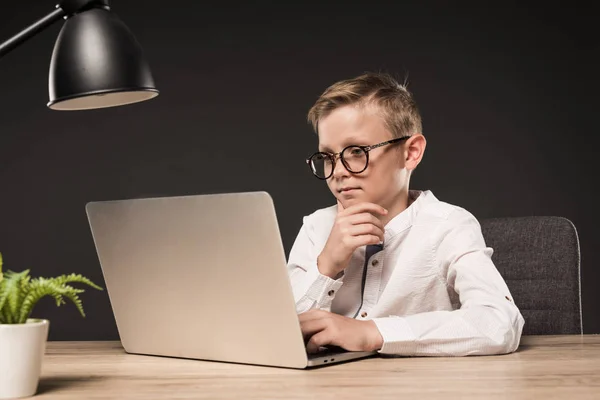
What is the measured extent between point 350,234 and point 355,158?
244 millimetres

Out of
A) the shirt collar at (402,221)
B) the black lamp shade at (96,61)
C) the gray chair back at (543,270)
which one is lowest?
the gray chair back at (543,270)

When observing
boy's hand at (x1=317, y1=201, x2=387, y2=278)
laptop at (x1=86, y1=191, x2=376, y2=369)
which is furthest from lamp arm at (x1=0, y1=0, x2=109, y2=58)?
boy's hand at (x1=317, y1=201, x2=387, y2=278)

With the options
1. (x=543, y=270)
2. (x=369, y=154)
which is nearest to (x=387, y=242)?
(x=369, y=154)

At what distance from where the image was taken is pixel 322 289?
5.36 ft

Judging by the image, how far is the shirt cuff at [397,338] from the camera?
1338 mm

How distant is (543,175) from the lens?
142 inches

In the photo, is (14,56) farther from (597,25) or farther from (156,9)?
(597,25)

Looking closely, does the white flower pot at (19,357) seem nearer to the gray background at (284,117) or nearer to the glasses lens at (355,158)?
the glasses lens at (355,158)

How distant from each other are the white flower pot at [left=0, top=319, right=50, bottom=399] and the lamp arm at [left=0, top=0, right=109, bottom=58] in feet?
1.40

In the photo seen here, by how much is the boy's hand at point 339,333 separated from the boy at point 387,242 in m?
0.03

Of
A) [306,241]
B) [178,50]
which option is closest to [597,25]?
[178,50]

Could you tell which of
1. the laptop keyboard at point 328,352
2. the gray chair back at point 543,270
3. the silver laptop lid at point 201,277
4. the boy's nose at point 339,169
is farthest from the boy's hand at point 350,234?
the gray chair back at point 543,270

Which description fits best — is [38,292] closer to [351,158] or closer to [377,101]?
[351,158]

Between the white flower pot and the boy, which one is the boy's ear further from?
the white flower pot
